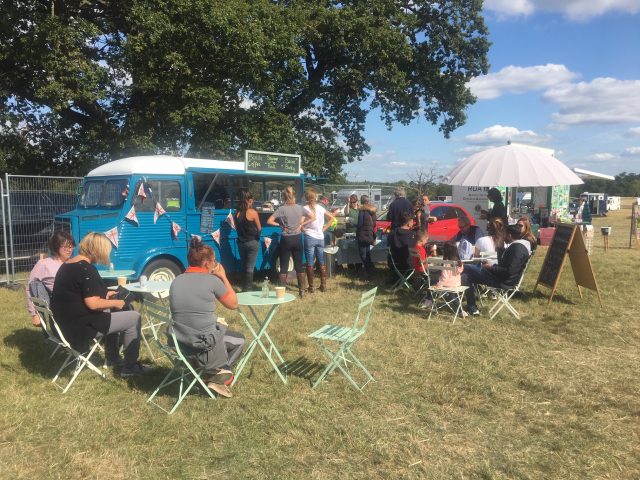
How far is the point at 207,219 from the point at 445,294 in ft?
13.2

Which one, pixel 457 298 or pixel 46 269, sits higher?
pixel 46 269

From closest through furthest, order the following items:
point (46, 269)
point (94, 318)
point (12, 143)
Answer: point (94, 318) → point (46, 269) → point (12, 143)

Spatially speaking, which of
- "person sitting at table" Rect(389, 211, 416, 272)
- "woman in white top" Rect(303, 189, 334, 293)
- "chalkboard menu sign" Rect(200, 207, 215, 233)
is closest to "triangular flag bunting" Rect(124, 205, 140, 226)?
"chalkboard menu sign" Rect(200, 207, 215, 233)

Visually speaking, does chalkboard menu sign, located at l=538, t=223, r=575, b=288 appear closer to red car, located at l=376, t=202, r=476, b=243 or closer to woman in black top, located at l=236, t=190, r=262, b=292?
red car, located at l=376, t=202, r=476, b=243

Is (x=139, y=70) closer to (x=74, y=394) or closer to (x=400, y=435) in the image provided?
(x=74, y=394)

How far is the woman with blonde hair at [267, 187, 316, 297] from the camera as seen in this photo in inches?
319

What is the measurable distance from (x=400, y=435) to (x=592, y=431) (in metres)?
1.44

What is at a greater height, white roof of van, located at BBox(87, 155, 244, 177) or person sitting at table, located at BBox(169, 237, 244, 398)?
white roof of van, located at BBox(87, 155, 244, 177)

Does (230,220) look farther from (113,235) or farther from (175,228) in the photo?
(113,235)

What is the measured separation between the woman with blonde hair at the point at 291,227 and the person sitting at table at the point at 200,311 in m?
3.94

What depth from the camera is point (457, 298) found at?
722cm

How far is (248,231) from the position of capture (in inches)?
323

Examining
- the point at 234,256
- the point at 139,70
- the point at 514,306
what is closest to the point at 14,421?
the point at 234,256

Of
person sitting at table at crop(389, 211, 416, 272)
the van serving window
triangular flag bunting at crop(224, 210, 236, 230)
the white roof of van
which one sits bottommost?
person sitting at table at crop(389, 211, 416, 272)
